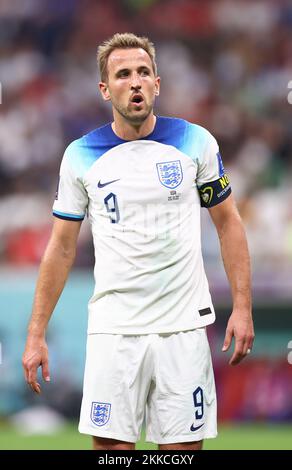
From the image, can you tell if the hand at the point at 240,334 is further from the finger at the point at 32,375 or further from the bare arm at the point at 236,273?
the finger at the point at 32,375

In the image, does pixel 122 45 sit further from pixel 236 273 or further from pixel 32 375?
pixel 32 375

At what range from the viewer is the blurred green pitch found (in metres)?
9.72

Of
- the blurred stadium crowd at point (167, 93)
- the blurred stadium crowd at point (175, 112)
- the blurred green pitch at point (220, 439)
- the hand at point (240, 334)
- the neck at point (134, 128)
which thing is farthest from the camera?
the blurred stadium crowd at point (167, 93)

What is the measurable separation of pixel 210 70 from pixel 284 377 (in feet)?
16.7

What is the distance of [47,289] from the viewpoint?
5797mm

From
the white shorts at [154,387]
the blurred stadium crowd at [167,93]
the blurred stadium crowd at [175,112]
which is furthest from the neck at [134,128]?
the blurred stadium crowd at [167,93]

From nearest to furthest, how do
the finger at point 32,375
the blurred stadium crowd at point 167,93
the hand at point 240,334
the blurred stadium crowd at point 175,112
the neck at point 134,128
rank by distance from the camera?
the hand at point 240,334 → the finger at point 32,375 → the neck at point 134,128 → the blurred stadium crowd at point 175,112 → the blurred stadium crowd at point 167,93

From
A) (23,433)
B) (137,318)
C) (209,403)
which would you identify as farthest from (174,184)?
(23,433)

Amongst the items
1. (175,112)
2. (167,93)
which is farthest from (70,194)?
(167,93)

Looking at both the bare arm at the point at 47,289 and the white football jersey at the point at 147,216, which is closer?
the white football jersey at the point at 147,216

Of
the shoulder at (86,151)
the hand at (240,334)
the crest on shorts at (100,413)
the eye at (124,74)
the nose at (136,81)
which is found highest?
the eye at (124,74)

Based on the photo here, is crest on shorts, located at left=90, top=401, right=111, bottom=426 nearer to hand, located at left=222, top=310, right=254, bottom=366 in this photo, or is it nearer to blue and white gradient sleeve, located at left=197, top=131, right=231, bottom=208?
hand, located at left=222, top=310, right=254, bottom=366

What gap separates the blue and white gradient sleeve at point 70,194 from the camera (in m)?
5.77

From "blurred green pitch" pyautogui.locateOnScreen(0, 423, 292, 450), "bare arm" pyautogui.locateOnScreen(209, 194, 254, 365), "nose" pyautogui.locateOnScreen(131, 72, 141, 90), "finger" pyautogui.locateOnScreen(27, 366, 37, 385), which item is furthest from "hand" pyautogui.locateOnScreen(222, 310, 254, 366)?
"blurred green pitch" pyautogui.locateOnScreen(0, 423, 292, 450)
